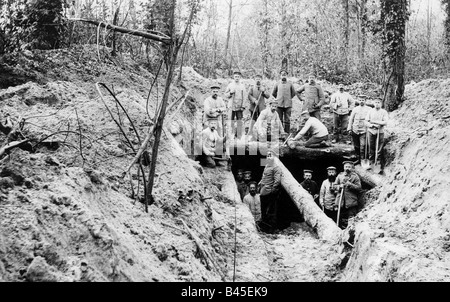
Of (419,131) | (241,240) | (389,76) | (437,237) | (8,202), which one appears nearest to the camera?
(8,202)

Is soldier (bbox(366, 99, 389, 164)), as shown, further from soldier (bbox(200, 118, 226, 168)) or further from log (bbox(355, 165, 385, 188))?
soldier (bbox(200, 118, 226, 168))

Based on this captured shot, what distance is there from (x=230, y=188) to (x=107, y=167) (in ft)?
15.1

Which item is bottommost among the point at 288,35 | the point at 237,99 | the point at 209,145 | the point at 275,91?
the point at 209,145

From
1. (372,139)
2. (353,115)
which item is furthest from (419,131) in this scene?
(353,115)

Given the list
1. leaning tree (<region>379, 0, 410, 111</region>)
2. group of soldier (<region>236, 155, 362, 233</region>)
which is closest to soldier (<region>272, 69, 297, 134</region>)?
group of soldier (<region>236, 155, 362, 233</region>)

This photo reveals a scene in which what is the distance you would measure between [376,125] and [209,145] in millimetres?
4126

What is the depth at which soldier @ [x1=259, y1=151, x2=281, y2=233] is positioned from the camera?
35.8ft

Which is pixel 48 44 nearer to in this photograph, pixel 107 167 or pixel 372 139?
pixel 107 167

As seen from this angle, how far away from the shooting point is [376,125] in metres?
10.9

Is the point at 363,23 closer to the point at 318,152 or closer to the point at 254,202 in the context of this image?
the point at 318,152

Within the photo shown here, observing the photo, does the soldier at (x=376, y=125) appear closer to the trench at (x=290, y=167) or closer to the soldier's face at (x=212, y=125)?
the trench at (x=290, y=167)

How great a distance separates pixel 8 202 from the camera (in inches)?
134

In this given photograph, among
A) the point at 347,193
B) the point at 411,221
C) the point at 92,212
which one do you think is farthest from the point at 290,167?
the point at 92,212

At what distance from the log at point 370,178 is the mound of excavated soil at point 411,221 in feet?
0.95
